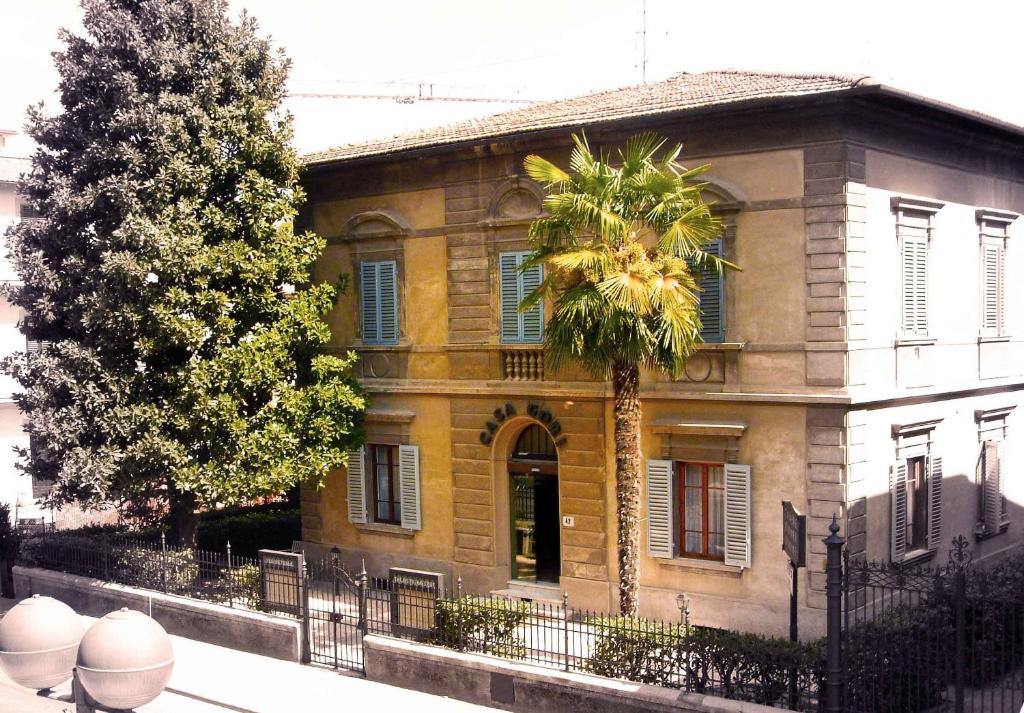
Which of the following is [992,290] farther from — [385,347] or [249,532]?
[249,532]

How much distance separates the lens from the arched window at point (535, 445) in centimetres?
2070

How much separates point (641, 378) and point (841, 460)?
3785 mm

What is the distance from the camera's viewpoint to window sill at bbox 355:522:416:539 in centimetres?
2230

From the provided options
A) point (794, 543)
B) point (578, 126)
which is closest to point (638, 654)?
point (794, 543)

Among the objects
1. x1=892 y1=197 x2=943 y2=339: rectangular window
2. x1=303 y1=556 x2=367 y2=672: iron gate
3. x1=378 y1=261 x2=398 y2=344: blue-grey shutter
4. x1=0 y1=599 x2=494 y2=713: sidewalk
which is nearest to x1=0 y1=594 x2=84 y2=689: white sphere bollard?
x1=0 y1=599 x2=494 y2=713: sidewalk

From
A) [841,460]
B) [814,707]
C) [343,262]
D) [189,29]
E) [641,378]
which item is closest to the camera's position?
[814,707]

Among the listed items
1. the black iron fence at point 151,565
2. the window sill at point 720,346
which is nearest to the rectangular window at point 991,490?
the window sill at point 720,346

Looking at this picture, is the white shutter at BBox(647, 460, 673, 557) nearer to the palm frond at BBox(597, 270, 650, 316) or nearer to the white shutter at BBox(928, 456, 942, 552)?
the palm frond at BBox(597, 270, 650, 316)

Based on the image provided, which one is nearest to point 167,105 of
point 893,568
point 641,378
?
point 641,378

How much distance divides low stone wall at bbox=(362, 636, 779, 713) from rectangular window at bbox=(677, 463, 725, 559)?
17.5ft

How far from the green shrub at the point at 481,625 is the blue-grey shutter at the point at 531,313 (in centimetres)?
621

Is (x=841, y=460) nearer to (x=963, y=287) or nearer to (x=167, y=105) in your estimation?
(x=963, y=287)

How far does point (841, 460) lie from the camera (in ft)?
54.9

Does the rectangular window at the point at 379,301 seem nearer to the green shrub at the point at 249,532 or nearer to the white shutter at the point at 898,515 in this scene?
the green shrub at the point at 249,532
